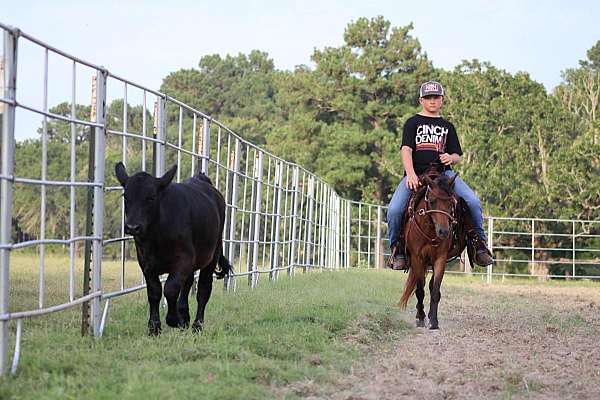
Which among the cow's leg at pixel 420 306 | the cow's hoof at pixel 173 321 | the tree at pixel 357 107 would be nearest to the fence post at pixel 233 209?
the cow's leg at pixel 420 306

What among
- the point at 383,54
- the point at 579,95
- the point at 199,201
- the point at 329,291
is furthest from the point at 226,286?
the point at 579,95

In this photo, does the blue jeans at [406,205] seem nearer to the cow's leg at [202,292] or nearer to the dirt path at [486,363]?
the dirt path at [486,363]

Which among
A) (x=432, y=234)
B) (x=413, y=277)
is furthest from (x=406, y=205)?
(x=413, y=277)

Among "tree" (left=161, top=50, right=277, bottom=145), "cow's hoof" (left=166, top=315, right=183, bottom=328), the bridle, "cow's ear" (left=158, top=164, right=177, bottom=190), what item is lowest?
"cow's hoof" (left=166, top=315, right=183, bottom=328)

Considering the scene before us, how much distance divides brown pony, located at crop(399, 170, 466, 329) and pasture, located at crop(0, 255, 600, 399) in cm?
44

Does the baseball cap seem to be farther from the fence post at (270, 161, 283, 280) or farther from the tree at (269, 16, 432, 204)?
the tree at (269, 16, 432, 204)

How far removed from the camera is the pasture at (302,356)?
582cm

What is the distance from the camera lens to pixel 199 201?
8.51 m

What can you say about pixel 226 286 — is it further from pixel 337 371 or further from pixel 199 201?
pixel 337 371

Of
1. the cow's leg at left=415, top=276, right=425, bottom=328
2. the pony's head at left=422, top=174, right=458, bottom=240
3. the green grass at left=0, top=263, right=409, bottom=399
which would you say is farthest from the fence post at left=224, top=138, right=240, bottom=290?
the pony's head at left=422, top=174, right=458, bottom=240

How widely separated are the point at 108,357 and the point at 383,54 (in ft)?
131

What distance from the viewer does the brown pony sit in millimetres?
10234

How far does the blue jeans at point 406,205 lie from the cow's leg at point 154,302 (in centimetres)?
367

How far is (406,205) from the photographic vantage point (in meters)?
10.9
